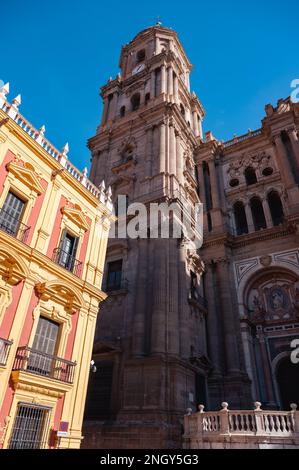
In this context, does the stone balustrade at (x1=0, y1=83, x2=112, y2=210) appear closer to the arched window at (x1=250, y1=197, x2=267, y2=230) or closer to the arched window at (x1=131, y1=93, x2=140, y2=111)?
the arched window at (x1=250, y1=197, x2=267, y2=230)

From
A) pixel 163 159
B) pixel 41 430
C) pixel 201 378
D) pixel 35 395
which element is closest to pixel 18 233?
pixel 35 395

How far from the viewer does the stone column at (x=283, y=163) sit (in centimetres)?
2517

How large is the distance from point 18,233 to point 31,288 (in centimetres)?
202

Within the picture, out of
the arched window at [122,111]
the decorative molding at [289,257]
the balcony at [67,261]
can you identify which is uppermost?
the arched window at [122,111]

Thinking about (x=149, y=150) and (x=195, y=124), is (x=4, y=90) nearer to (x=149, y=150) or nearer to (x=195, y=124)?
(x=149, y=150)

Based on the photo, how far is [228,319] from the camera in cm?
2195

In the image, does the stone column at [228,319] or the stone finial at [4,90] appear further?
the stone column at [228,319]

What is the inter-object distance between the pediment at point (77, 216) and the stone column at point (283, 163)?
54.6 feet

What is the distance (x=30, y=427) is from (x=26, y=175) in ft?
28.4

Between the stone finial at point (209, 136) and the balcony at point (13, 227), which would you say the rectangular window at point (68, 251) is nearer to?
the balcony at point (13, 227)

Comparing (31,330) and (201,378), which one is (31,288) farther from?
(201,378)

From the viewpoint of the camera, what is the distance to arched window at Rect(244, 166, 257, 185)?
29.3m

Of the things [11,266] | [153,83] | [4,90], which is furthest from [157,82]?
[11,266]

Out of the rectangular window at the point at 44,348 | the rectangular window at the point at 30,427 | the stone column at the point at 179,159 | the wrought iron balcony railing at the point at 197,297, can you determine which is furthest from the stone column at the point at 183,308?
the rectangular window at the point at 30,427
